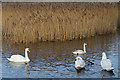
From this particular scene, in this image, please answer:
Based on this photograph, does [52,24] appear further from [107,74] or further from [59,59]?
[107,74]

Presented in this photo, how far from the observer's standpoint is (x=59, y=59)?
1355cm

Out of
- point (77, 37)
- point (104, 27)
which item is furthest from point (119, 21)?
point (77, 37)

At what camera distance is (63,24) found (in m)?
18.6

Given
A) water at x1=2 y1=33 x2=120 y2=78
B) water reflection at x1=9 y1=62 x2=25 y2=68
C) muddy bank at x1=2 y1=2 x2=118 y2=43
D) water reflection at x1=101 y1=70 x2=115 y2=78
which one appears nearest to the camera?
water reflection at x1=101 y1=70 x2=115 y2=78

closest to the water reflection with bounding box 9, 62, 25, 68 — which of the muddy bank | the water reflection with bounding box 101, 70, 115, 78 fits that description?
the water reflection with bounding box 101, 70, 115, 78

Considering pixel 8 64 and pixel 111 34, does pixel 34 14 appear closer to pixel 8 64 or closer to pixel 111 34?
pixel 111 34

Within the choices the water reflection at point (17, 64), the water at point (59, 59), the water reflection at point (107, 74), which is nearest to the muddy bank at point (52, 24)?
the water at point (59, 59)

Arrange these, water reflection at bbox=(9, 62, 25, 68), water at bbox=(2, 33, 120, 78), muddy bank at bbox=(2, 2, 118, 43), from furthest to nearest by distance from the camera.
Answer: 1. muddy bank at bbox=(2, 2, 118, 43)
2. water reflection at bbox=(9, 62, 25, 68)
3. water at bbox=(2, 33, 120, 78)

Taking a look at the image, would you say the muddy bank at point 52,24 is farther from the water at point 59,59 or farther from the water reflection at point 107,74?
the water reflection at point 107,74

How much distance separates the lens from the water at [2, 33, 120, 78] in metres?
11.1

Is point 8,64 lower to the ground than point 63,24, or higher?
lower

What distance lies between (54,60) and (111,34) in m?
7.80

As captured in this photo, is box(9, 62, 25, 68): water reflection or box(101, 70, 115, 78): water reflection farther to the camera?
box(9, 62, 25, 68): water reflection

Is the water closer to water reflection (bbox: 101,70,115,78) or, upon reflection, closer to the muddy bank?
water reflection (bbox: 101,70,115,78)
